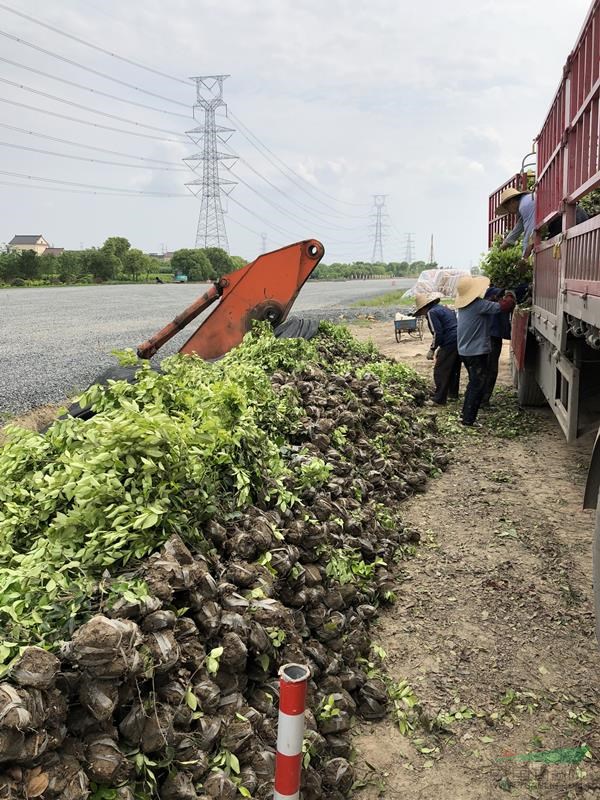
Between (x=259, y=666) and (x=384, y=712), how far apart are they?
79 centimetres

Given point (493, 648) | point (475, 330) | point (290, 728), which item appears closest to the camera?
point (290, 728)

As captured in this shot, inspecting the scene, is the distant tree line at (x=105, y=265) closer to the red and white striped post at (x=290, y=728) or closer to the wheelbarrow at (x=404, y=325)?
the wheelbarrow at (x=404, y=325)

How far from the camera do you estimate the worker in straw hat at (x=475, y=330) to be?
8.28 metres

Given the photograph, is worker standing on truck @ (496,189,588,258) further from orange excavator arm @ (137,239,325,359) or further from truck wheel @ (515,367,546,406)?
orange excavator arm @ (137,239,325,359)

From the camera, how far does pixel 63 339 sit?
1477cm

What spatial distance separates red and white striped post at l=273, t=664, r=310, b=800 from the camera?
6.68 ft

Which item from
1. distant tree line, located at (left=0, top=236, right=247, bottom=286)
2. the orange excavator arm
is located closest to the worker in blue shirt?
the orange excavator arm

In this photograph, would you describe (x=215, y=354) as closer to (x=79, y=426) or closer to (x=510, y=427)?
(x=510, y=427)

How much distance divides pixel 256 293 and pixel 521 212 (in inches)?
125

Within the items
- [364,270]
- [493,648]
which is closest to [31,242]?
[364,270]

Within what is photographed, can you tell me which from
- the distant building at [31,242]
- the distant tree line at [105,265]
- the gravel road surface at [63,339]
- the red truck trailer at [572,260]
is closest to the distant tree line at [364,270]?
the distant tree line at [105,265]

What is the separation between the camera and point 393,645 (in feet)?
12.7

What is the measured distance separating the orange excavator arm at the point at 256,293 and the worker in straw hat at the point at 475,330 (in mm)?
1865

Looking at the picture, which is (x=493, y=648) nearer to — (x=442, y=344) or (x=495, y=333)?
(x=495, y=333)
